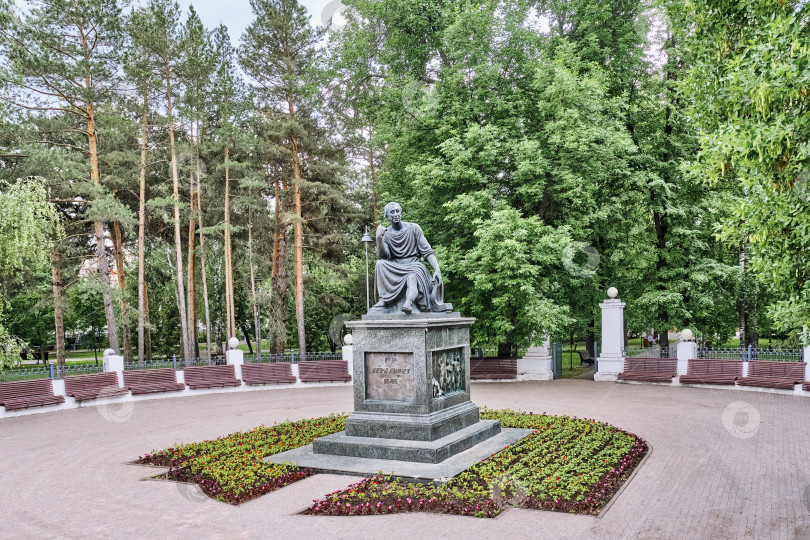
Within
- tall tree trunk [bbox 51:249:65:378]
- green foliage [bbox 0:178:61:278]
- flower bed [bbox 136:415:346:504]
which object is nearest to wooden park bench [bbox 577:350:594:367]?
flower bed [bbox 136:415:346:504]

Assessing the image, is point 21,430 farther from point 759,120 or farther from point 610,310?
point 610,310

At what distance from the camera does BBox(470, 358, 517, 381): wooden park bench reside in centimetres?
2086

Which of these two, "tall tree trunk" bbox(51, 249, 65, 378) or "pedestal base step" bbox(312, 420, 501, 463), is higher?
"tall tree trunk" bbox(51, 249, 65, 378)

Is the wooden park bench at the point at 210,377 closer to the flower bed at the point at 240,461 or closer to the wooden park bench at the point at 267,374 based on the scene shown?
the wooden park bench at the point at 267,374

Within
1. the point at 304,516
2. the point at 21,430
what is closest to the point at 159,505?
the point at 304,516

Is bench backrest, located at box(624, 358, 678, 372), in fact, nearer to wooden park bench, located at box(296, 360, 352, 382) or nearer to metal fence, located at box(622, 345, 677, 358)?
metal fence, located at box(622, 345, 677, 358)

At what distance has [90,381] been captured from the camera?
16781 mm

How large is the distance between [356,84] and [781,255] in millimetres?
18916

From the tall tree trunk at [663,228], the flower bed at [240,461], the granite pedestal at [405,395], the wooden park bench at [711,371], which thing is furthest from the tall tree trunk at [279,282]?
the granite pedestal at [405,395]

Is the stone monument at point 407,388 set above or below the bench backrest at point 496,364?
above

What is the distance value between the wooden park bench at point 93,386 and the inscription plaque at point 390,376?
430 inches

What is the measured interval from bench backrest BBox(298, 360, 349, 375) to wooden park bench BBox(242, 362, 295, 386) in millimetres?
498

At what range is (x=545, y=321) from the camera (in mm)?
17297

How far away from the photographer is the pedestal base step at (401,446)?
8.39 m
